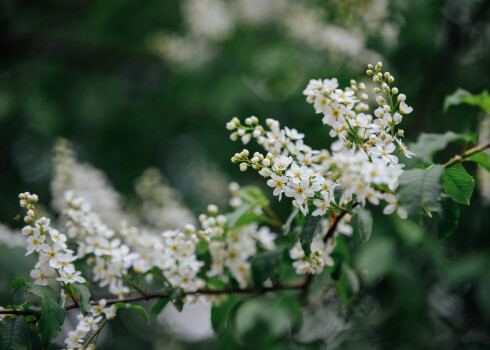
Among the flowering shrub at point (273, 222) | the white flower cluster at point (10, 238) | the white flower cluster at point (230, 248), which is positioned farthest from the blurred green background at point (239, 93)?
the white flower cluster at point (230, 248)

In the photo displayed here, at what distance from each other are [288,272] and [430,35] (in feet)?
7.32

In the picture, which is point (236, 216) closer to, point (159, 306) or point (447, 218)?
point (159, 306)

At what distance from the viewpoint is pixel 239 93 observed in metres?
3.82

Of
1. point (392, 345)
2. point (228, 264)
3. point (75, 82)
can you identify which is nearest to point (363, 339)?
point (392, 345)

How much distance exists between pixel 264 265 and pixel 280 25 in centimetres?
395

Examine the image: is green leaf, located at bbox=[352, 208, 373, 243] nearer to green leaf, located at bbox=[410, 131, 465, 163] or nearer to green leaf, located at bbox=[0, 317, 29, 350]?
green leaf, located at bbox=[410, 131, 465, 163]

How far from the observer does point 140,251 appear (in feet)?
6.97

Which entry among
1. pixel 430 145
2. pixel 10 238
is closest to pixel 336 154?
pixel 430 145

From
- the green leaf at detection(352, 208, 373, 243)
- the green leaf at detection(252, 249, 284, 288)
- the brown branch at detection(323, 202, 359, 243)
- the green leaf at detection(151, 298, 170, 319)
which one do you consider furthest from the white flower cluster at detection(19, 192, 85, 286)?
the green leaf at detection(352, 208, 373, 243)

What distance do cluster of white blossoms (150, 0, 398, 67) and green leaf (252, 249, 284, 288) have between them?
2.24m

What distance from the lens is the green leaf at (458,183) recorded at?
139cm

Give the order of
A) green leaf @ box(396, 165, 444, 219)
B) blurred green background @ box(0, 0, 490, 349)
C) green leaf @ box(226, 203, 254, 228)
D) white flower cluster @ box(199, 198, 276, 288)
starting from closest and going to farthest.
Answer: green leaf @ box(396, 165, 444, 219) < green leaf @ box(226, 203, 254, 228) < white flower cluster @ box(199, 198, 276, 288) < blurred green background @ box(0, 0, 490, 349)

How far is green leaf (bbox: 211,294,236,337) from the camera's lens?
77.0 inches

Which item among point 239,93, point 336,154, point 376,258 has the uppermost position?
point 239,93
